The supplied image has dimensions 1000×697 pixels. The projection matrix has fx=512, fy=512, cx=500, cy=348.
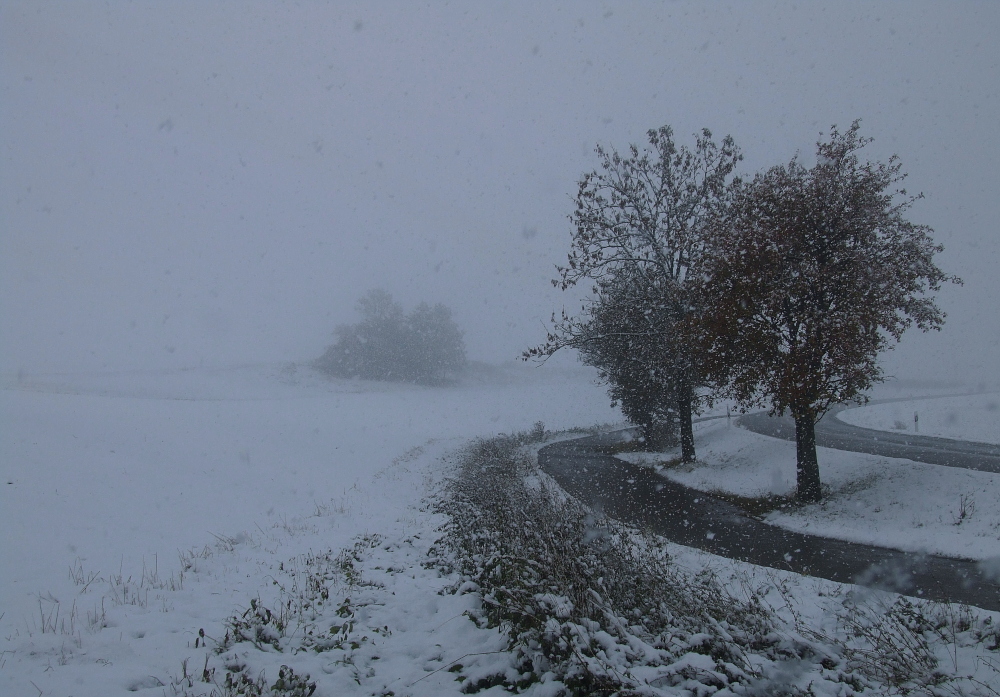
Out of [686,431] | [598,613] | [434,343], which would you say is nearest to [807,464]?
[686,431]

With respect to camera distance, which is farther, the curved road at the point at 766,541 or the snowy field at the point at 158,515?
the curved road at the point at 766,541

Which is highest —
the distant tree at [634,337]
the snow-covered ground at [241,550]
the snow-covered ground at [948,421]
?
the distant tree at [634,337]

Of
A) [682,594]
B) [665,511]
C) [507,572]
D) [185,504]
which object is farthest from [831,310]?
[185,504]

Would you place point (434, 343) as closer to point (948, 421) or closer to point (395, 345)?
point (395, 345)

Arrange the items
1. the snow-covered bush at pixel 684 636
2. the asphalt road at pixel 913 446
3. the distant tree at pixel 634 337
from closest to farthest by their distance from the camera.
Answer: the snow-covered bush at pixel 684 636 < the asphalt road at pixel 913 446 < the distant tree at pixel 634 337

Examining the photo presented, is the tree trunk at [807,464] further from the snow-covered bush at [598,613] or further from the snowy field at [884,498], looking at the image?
the snow-covered bush at [598,613]

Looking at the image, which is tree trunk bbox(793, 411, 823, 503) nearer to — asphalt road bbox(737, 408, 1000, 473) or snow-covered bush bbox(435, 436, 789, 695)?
asphalt road bbox(737, 408, 1000, 473)

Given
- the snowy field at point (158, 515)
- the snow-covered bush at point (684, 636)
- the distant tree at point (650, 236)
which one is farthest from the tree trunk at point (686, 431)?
the snow-covered bush at point (684, 636)

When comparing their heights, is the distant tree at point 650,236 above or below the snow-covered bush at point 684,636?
above

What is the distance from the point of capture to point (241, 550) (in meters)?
9.80

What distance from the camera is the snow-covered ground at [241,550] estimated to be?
5.13m

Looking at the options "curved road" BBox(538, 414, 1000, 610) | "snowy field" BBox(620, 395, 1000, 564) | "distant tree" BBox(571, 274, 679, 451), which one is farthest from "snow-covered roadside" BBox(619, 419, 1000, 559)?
"distant tree" BBox(571, 274, 679, 451)

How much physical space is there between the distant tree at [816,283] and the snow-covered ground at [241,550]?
3.02 meters

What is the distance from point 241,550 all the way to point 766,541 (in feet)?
34.4
